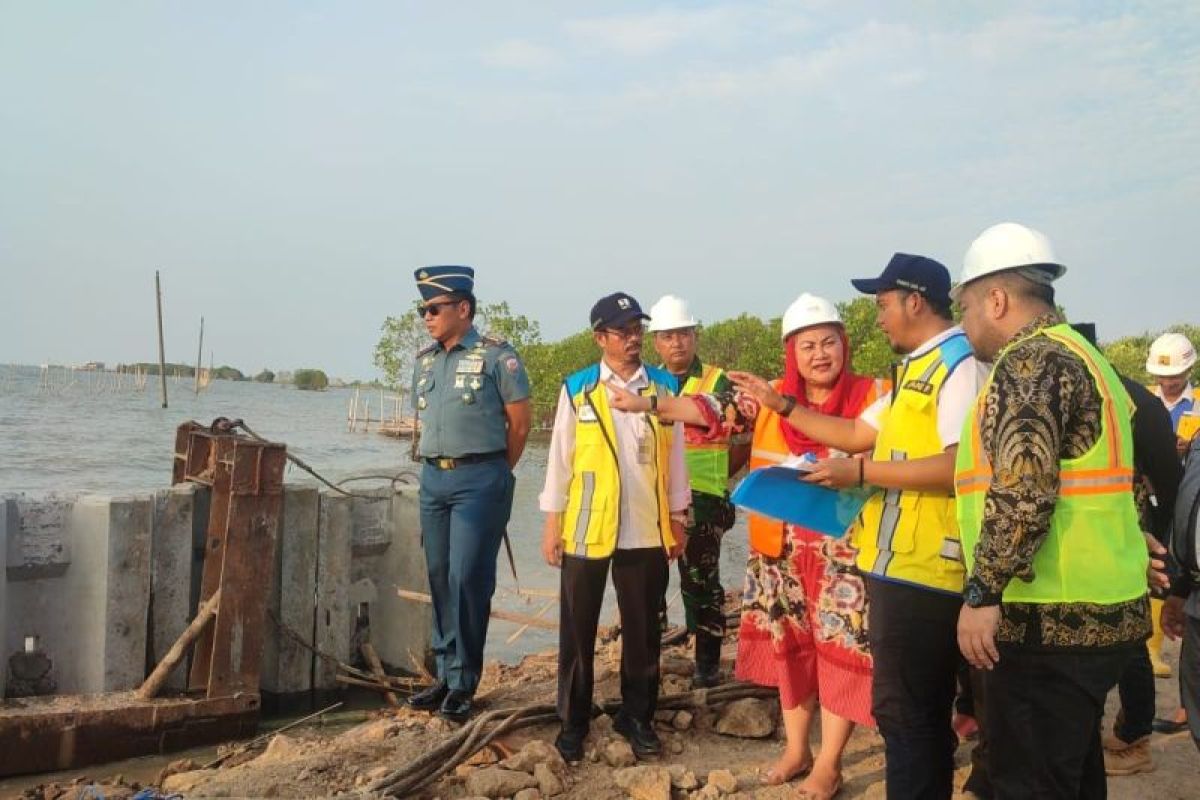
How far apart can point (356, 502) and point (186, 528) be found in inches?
45.1

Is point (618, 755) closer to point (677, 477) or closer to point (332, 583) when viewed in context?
point (677, 477)

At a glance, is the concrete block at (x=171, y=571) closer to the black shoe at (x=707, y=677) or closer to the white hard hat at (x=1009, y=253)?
the black shoe at (x=707, y=677)

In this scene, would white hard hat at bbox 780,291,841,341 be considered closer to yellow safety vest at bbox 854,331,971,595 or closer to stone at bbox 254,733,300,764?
yellow safety vest at bbox 854,331,971,595

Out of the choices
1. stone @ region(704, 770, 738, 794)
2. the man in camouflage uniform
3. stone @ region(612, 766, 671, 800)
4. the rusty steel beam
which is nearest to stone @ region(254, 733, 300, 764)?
the rusty steel beam

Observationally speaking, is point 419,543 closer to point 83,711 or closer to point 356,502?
point 356,502

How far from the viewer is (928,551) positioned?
9.64 feet

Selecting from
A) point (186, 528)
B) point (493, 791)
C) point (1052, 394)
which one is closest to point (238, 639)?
point (186, 528)

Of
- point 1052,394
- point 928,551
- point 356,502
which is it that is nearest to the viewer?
point 1052,394

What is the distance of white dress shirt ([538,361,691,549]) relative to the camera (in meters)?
4.24

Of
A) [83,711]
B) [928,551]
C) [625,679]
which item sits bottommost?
[83,711]

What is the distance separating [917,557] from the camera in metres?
2.94

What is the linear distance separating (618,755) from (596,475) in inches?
50.2

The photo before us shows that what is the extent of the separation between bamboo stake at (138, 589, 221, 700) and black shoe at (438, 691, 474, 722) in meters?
1.55

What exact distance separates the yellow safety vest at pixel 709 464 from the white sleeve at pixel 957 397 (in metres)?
2.41
